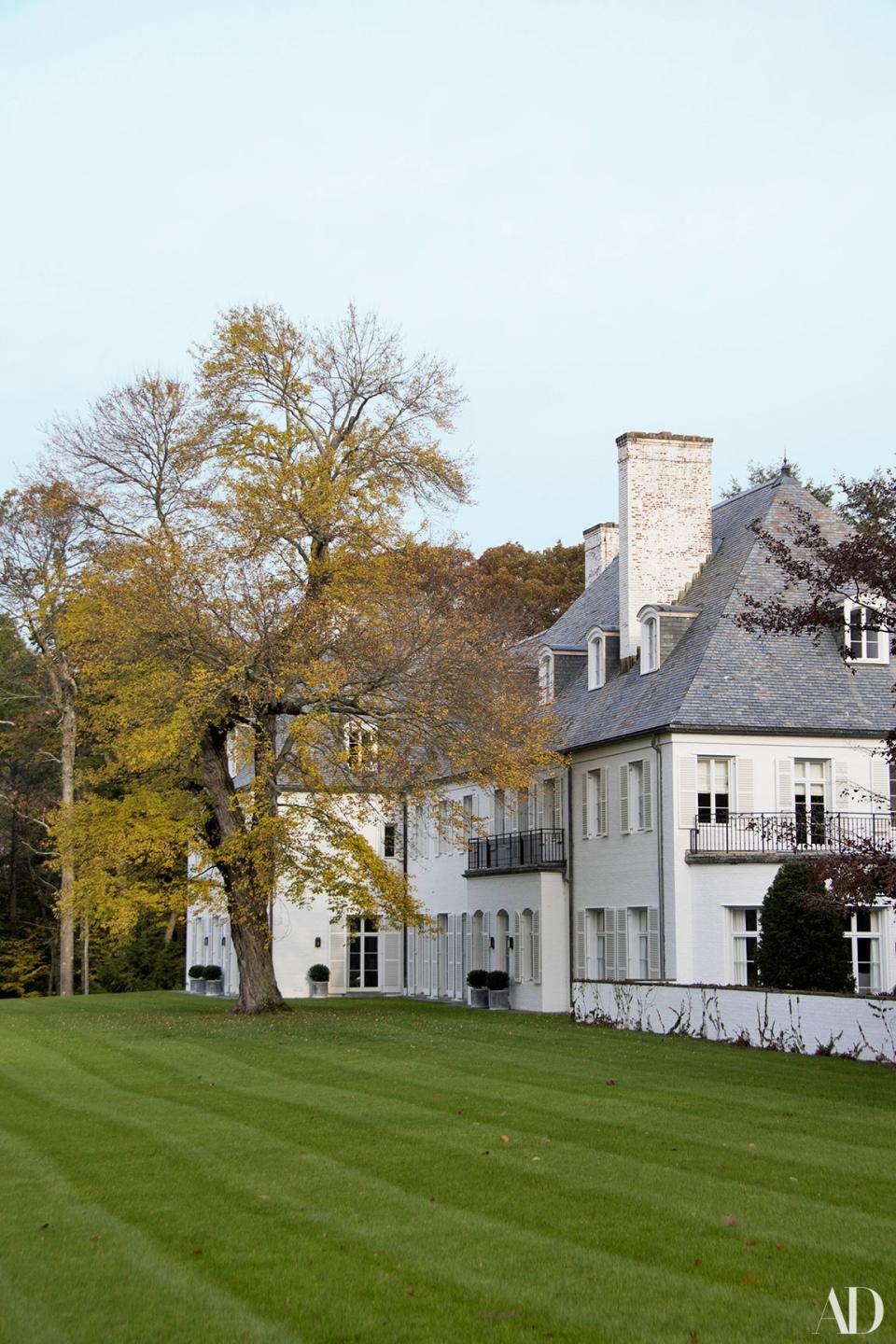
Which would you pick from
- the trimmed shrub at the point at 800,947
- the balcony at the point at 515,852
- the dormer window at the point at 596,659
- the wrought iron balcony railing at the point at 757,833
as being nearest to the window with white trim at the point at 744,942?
the wrought iron balcony railing at the point at 757,833

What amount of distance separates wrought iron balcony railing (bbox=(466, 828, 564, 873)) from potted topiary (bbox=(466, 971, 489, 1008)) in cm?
247

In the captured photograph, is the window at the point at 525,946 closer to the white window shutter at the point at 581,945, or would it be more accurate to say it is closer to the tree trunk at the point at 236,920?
the white window shutter at the point at 581,945

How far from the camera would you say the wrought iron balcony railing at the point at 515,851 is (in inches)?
1404

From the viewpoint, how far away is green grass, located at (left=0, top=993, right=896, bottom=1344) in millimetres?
7410

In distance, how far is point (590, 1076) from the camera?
17766mm

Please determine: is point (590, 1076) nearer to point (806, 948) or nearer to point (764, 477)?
point (806, 948)

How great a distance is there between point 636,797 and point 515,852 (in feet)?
21.2

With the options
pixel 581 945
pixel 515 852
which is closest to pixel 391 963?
pixel 515 852

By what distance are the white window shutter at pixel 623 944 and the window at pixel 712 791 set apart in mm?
3095

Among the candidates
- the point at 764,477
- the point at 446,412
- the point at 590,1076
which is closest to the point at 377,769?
the point at 446,412

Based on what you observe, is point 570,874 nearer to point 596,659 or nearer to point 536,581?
point 596,659

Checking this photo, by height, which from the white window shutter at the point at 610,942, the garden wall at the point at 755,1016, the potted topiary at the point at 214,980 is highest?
the white window shutter at the point at 610,942

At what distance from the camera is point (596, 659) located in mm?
35312

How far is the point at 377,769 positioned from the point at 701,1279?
22.3 meters
